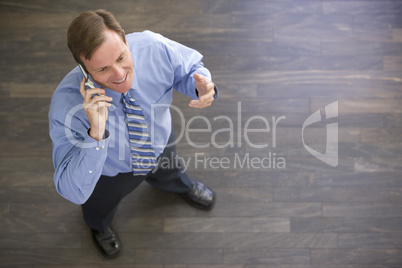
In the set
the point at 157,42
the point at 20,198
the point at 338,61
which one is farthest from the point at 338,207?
the point at 20,198

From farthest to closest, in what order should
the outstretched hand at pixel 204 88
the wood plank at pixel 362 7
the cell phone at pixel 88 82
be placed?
the wood plank at pixel 362 7
the outstretched hand at pixel 204 88
the cell phone at pixel 88 82

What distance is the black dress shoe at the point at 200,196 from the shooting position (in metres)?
2.39

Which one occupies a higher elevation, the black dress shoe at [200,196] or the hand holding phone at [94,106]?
the hand holding phone at [94,106]

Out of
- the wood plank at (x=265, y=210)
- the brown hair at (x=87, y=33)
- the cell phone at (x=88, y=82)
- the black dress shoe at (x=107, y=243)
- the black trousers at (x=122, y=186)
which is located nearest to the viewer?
the brown hair at (x=87, y=33)

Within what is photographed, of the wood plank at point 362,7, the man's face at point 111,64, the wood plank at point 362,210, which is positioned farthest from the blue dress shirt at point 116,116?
the wood plank at point 362,7

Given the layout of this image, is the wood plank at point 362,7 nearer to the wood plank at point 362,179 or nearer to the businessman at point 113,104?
the wood plank at point 362,179

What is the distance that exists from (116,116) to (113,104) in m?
0.06

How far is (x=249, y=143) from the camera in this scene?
99.4 inches

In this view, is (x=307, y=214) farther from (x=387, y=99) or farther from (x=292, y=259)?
(x=387, y=99)

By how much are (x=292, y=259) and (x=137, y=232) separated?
86cm

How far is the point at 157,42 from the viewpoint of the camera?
1606 mm

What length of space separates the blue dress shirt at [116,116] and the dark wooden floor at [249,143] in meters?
0.74

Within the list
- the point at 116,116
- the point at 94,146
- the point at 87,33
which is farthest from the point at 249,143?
the point at 87,33

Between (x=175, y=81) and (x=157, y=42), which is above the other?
(x=157, y=42)
